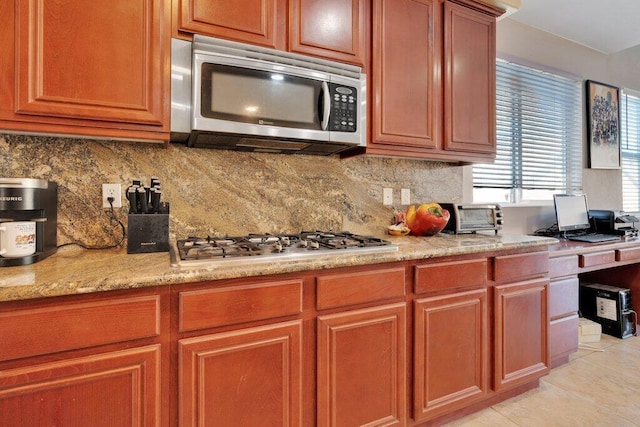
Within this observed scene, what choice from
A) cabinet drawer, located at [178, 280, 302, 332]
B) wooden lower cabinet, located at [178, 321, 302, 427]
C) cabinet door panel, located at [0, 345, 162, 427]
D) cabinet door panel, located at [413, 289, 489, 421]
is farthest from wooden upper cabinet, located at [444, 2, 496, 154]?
cabinet door panel, located at [0, 345, 162, 427]

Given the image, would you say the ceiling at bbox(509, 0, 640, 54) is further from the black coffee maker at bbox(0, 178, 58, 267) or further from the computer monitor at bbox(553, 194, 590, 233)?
the black coffee maker at bbox(0, 178, 58, 267)

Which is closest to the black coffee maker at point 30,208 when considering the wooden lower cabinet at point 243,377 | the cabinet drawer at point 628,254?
the wooden lower cabinet at point 243,377

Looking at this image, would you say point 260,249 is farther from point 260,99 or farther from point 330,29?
point 330,29

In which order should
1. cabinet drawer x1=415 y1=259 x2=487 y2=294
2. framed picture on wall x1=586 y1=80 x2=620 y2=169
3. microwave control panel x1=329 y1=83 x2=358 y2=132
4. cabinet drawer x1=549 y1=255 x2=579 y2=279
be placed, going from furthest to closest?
1. framed picture on wall x1=586 y1=80 x2=620 y2=169
2. cabinet drawer x1=549 y1=255 x2=579 y2=279
3. microwave control panel x1=329 y1=83 x2=358 y2=132
4. cabinet drawer x1=415 y1=259 x2=487 y2=294

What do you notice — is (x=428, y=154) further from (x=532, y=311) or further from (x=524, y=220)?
(x=524, y=220)

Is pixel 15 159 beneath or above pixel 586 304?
above

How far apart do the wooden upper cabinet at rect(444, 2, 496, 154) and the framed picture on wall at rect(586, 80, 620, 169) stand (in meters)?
2.01

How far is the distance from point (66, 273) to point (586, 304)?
376cm

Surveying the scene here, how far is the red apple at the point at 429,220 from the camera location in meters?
2.02

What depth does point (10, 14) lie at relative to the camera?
119cm

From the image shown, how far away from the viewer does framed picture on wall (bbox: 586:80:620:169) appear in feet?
11.4

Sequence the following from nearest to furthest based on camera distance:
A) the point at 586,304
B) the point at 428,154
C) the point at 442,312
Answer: the point at 442,312, the point at 428,154, the point at 586,304

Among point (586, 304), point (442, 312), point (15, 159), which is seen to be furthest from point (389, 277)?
point (586, 304)

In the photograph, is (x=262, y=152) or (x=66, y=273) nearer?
(x=66, y=273)
